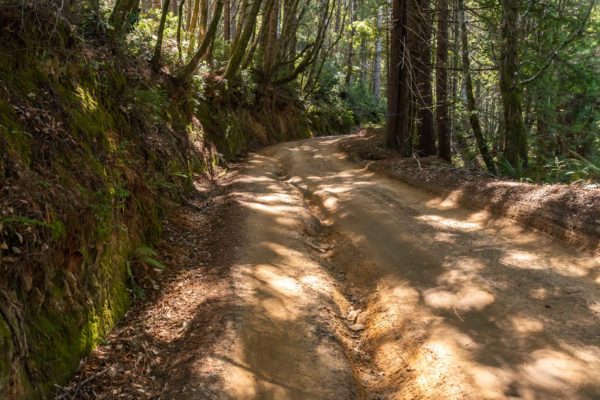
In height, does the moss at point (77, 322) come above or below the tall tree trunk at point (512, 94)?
below

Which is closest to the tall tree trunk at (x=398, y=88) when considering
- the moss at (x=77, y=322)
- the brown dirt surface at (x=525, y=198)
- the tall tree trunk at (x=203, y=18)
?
the brown dirt surface at (x=525, y=198)

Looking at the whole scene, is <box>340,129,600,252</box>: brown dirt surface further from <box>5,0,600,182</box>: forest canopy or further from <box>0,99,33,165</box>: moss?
<box>0,99,33,165</box>: moss

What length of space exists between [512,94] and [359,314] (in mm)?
8683

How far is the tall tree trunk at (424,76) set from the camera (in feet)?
45.6

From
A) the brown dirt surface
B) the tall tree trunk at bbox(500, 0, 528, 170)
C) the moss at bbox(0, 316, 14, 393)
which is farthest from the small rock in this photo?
the tall tree trunk at bbox(500, 0, 528, 170)

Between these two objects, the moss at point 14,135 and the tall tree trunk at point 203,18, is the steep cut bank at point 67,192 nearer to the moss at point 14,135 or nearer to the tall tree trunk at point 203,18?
the moss at point 14,135

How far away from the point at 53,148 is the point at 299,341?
11.3ft

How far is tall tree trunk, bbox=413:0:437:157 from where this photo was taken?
547 inches

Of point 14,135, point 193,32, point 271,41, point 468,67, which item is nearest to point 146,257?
point 14,135

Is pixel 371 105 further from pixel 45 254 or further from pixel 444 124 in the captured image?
pixel 45 254

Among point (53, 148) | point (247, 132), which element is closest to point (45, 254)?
point (53, 148)

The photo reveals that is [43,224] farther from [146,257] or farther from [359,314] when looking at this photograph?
[359,314]

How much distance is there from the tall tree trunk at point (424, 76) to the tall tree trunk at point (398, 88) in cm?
38

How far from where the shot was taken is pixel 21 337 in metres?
3.72
